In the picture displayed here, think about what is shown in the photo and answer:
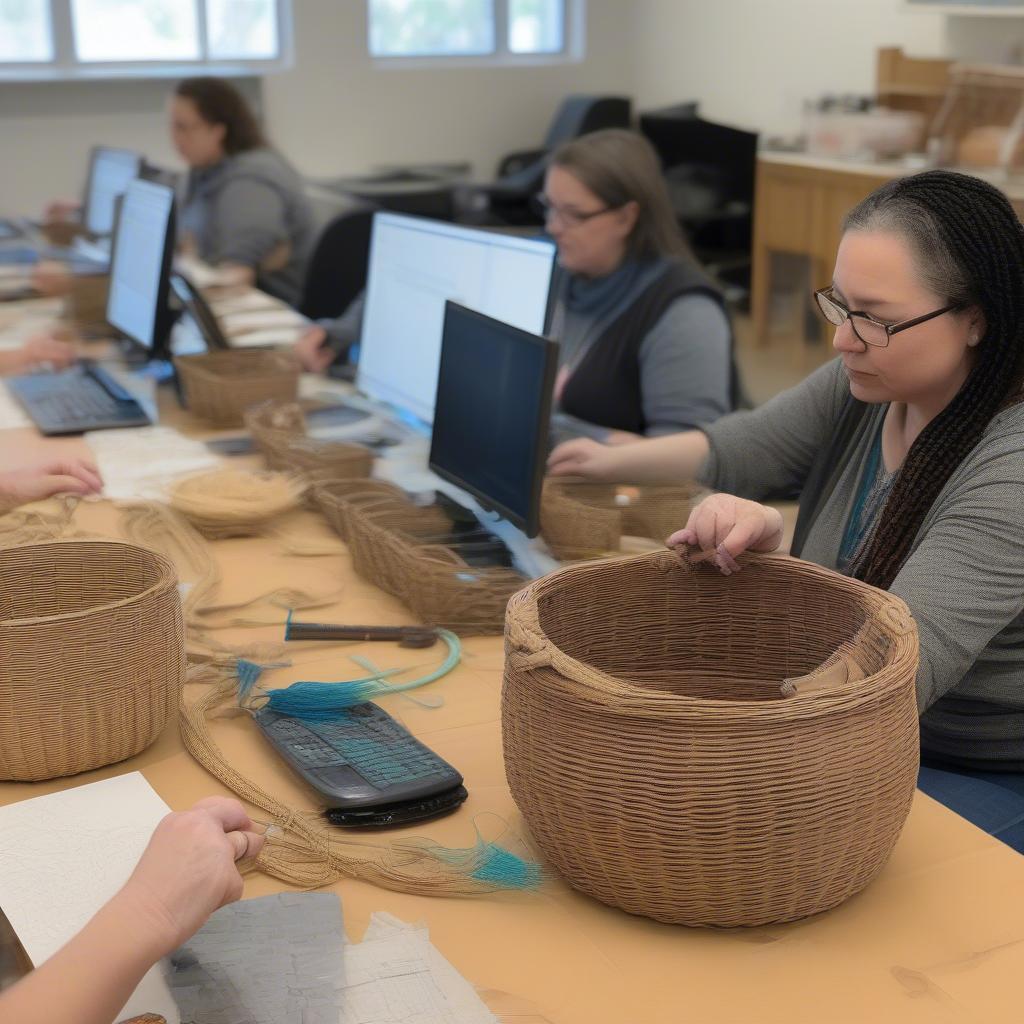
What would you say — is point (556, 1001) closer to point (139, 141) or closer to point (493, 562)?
point (493, 562)

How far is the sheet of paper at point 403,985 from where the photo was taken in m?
0.87

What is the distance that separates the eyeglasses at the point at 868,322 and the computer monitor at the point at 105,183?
3270mm

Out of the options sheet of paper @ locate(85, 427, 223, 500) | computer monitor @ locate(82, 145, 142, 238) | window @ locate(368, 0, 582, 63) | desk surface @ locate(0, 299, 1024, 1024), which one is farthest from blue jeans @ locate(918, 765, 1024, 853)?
window @ locate(368, 0, 582, 63)

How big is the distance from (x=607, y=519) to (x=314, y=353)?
1.27 m

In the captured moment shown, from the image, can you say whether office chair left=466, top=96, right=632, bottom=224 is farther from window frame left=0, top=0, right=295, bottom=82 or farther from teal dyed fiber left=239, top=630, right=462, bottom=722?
teal dyed fiber left=239, top=630, right=462, bottom=722

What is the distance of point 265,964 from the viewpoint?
0.91 meters

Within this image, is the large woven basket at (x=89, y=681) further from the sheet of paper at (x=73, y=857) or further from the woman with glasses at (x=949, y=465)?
the woman with glasses at (x=949, y=465)

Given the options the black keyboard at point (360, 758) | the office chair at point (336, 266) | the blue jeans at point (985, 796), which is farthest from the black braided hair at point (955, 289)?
the office chair at point (336, 266)

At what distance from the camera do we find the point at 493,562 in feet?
5.22

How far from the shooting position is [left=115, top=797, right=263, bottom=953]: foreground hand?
0.83 m

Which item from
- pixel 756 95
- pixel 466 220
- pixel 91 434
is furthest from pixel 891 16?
pixel 91 434

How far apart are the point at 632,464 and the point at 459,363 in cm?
27

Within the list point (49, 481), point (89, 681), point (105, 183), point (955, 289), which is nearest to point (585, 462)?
point (955, 289)

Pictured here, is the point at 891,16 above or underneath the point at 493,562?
above
